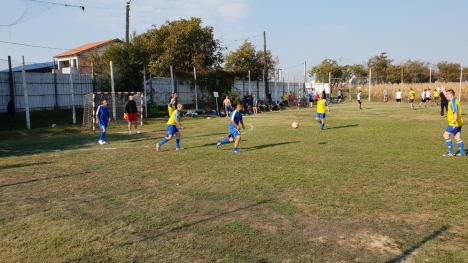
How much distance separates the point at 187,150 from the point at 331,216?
804 centimetres

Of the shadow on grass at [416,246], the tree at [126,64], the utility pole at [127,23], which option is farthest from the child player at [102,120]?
the utility pole at [127,23]

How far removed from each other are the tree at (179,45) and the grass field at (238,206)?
2761 cm

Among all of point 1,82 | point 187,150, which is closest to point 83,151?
point 187,150

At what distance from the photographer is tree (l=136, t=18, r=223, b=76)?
40.3 m

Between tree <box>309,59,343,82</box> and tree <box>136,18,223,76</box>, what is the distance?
3385cm

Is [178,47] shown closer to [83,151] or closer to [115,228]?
[83,151]

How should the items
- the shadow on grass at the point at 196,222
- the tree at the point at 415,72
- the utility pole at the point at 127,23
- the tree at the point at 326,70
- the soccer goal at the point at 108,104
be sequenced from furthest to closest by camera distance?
the tree at the point at 326,70, the tree at the point at 415,72, the utility pole at the point at 127,23, the soccer goal at the point at 108,104, the shadow on grass at the point at 196,222

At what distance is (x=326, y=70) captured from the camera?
72250 millimetres

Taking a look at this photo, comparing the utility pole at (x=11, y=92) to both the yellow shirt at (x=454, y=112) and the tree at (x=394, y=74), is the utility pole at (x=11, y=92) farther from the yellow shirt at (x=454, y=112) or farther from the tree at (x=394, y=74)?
the tree at (x=394, y=74)

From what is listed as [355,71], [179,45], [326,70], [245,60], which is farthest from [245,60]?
[355,71]

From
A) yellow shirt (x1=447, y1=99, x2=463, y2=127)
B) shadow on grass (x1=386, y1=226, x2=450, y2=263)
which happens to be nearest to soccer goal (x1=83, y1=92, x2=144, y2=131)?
yellow shirt (x1=447, y1=99, x2=463, y2=127)

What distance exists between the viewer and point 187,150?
13969 millimetres

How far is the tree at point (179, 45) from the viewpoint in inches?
1586

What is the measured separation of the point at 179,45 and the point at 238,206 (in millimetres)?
35330
